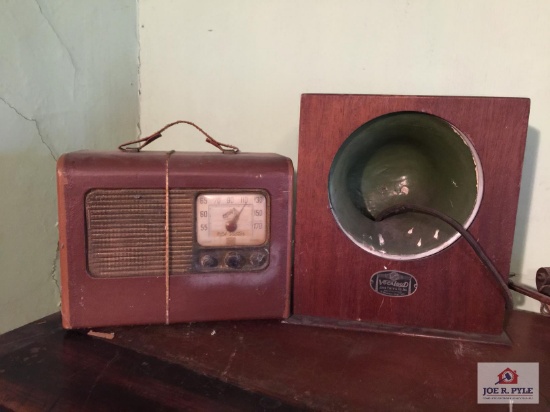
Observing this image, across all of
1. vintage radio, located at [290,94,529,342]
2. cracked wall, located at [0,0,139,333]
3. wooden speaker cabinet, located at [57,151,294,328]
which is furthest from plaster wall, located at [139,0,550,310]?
wooden speaker cabinet, located at [57,151,294,328]

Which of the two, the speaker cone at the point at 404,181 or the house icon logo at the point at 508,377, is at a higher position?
the speaker cone at the point at 404,181

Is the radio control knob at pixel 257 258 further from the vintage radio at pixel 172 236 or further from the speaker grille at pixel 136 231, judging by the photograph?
the speaker grille at pixel 136 231

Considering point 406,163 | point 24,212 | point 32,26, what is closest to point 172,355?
point 24,212

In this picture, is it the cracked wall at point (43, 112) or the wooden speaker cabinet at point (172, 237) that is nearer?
the wooden speaker cabinet at point (172, 237)

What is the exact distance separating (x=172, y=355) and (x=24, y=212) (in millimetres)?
542

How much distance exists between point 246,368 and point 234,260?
200 millimetres

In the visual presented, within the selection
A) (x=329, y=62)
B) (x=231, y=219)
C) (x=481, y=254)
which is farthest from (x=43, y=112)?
(x=481, y=254)

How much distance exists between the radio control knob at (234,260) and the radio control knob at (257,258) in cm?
2

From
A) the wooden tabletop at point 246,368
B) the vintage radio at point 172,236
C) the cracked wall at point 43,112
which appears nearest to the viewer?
the wooden tabletop at point 246,368

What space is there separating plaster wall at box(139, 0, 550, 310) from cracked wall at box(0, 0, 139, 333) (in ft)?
0.45

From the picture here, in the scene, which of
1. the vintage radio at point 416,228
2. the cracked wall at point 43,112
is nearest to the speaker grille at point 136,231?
the vintage radio at point 416,228

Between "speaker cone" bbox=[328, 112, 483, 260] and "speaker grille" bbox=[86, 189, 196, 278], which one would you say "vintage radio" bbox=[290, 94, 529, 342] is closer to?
"speaker cone" bbox=[328, 112, 483, 260]

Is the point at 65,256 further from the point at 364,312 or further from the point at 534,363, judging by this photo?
the point at 534,363

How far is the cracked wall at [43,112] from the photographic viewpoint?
94 cm
